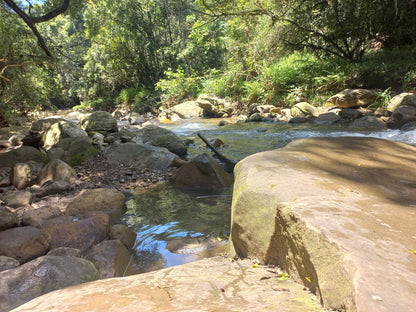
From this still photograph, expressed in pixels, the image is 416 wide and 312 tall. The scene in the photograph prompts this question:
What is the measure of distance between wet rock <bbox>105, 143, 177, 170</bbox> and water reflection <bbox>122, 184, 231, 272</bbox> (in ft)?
4.00

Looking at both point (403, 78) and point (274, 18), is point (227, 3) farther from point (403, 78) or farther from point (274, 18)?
point (403, 78)

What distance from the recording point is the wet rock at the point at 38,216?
3.38 meters

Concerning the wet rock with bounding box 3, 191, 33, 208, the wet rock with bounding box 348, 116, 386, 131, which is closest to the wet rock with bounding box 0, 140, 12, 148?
the wet rock with bounding box 3, 191, 33, 208

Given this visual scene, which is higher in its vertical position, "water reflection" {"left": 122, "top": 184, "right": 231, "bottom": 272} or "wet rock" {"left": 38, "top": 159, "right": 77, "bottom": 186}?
"wet rock" {"left": 38, "top": 159, "right": 77, "bottom": 186}

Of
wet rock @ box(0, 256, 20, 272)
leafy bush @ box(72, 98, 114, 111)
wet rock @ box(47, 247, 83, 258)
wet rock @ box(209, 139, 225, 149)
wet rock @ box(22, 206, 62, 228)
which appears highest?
leafy bush @ box(72, 98, 114, 111)

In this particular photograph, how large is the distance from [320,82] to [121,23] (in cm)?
1597

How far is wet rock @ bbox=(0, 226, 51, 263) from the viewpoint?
8.84 feet

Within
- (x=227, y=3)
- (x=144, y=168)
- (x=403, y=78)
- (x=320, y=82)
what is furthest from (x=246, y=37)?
(x=144, y=168)

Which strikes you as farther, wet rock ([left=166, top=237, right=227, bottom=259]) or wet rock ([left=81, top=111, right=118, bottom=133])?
wet rock ([left=81, top=111, right=118, bottom=133])

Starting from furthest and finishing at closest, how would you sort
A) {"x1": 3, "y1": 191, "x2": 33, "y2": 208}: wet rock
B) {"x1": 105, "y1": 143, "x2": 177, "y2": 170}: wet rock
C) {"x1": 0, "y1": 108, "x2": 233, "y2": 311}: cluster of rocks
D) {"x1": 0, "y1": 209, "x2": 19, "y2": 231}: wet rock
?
1. {"x1": 105, "y1": 143, "x2": 177, "y2": 170}: wet rock
2. {"x1": 3, "y1": 191, "x2": 33, "y2": 208}: wet rock
3. {"x1": 0, "y1": 209, "x2": 19, "y2": 231}: wet rock
4. {"x1": 0, "y1": 108, "x2": 233, "y2": 311}: cluster of rocks

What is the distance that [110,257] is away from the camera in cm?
280

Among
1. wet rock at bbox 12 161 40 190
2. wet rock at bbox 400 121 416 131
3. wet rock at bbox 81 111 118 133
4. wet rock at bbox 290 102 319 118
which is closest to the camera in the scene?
wet rock at bbox 12 161 40 190

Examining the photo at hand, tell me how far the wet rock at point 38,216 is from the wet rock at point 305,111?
9524 mm

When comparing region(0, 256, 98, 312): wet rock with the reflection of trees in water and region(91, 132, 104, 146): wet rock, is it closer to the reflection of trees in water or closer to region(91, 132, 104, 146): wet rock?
the reflection of trees in water
